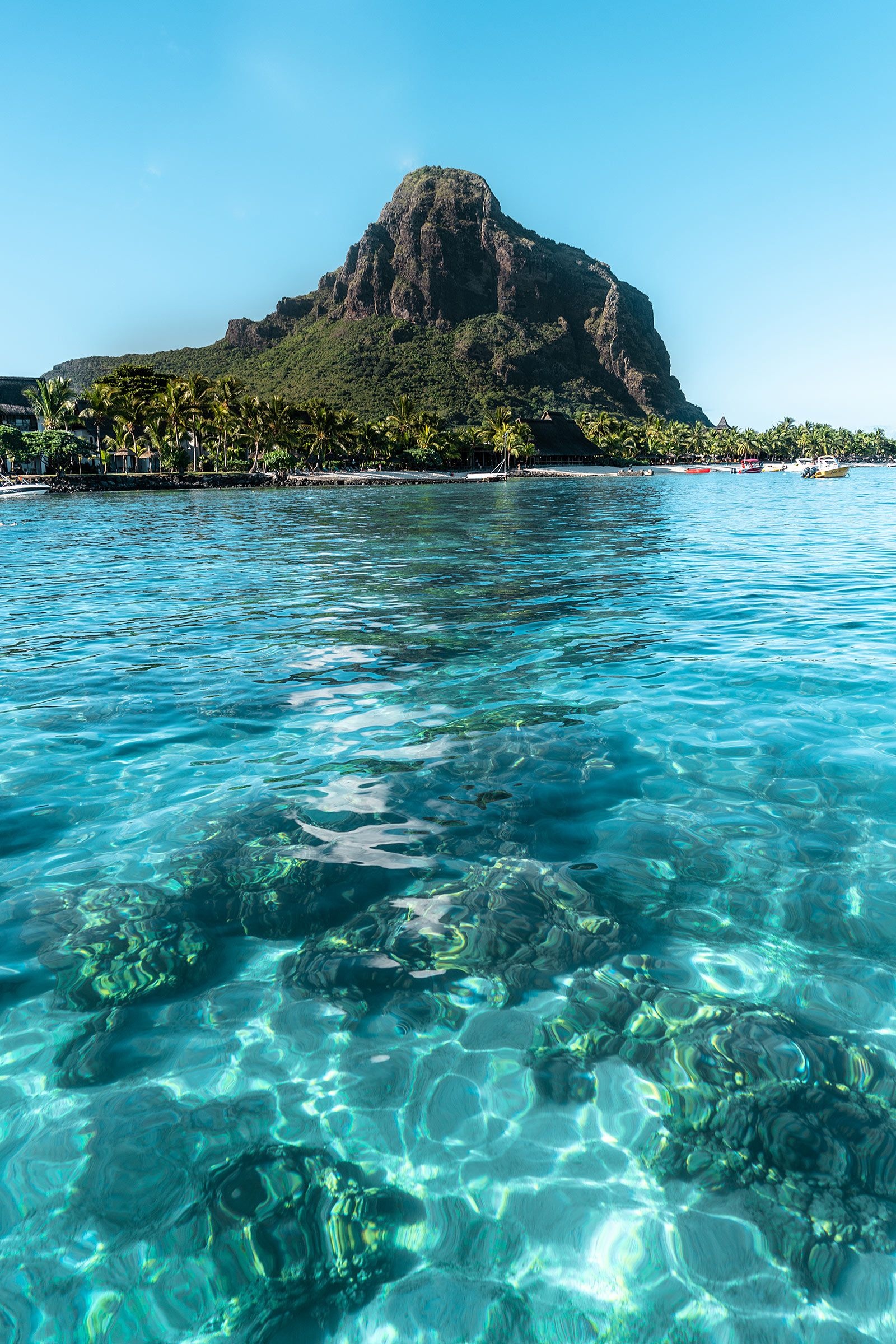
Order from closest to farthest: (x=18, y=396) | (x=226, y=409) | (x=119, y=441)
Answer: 1. (x=119, y=441)
2. (x=226, y=409)
3. (x=18, y=396)

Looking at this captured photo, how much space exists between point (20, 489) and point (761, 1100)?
75.6m

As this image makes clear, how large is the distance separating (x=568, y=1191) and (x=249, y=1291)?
111 cm

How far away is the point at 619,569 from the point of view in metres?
18.6

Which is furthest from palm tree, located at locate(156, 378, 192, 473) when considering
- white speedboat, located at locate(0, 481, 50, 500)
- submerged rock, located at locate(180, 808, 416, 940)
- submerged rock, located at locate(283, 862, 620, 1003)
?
submerged rock, located at locate(283, 862, 620, 1003)

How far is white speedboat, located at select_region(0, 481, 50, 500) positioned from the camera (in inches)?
2547

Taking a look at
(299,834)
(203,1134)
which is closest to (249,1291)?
(203,1134)

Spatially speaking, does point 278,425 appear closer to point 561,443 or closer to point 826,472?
point 826,472

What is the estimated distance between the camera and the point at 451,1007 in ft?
11.5

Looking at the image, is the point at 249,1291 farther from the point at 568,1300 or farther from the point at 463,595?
the point at 463,595

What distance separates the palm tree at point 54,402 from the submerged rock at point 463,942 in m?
83.5

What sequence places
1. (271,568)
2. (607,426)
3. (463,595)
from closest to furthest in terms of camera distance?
(463,595) < (271,568) < (607,426)

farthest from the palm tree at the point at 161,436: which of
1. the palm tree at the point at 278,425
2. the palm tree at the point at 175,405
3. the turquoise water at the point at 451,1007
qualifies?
the turquoise water at the point at 451,1007

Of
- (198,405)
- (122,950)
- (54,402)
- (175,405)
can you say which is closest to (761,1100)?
(122,950)

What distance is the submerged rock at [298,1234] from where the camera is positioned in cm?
231
